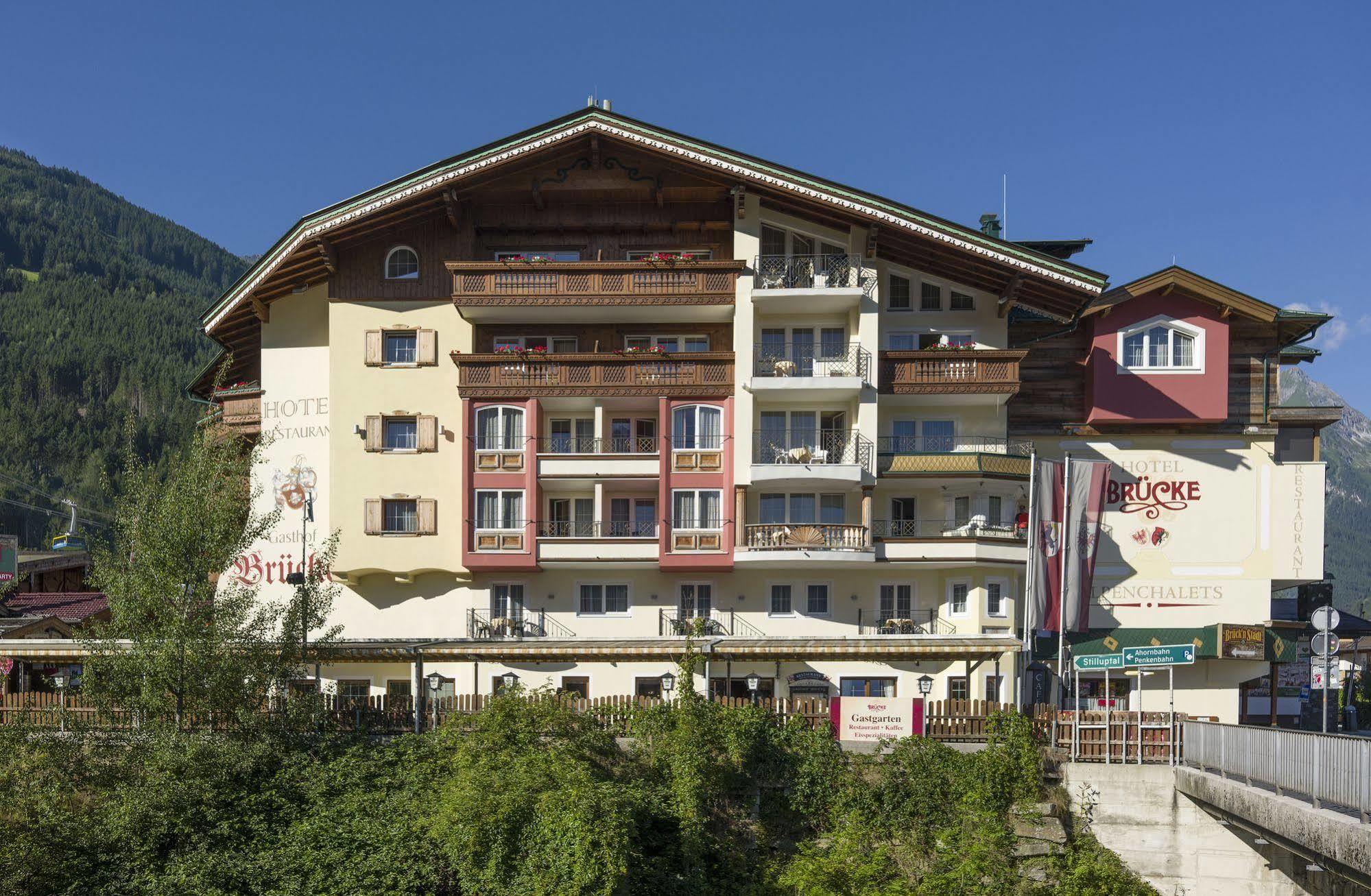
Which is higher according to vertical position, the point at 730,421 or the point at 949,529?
the point at 730,421

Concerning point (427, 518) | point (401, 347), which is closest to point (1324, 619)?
point (427, 518)

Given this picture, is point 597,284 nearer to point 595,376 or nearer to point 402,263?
point 595,376

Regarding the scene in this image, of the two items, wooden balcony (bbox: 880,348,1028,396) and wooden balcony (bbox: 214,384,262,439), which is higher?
wooden balcony (bbox: 880,348,1028,396)

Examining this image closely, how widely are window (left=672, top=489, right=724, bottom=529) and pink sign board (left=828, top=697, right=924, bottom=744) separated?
36.1 ft

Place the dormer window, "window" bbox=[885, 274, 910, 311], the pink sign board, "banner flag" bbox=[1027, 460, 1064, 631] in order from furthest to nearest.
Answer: "window" bbox=[885, 274, 910, 311] < the dormer window < "banner flag" bbox=[1027, 460, 1064, 631] < the pink sign board

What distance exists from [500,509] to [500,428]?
9.32 feet

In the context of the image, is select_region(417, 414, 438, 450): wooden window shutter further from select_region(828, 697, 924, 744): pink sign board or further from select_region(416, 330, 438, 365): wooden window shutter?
select_region(828, 697, 924, 744): pink sign board

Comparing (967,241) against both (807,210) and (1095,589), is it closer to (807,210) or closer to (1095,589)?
(807,210)

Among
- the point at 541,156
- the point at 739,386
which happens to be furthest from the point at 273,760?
the point at 541,156

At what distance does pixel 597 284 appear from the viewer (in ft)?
131

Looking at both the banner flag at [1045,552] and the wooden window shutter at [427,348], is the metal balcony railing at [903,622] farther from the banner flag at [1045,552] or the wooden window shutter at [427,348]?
the wooden window shutter at [427,348]

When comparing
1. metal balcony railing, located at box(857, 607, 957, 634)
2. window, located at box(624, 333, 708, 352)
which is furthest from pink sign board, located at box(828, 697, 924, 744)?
window, located at box(624, 333, 708, 352)

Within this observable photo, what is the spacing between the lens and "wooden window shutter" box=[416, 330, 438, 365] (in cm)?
4125

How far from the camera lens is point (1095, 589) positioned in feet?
138
